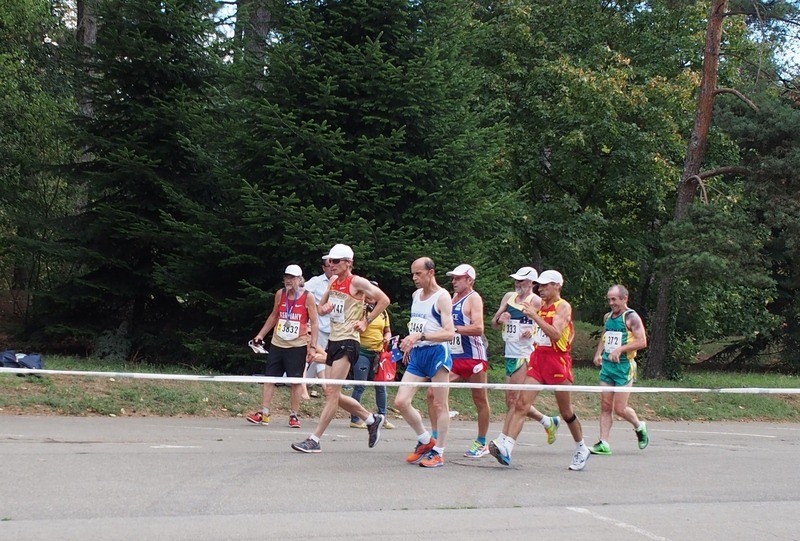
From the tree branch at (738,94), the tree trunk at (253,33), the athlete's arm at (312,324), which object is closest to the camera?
the athlete's arm at (312,324)

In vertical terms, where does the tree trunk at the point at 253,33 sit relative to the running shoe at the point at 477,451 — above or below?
above

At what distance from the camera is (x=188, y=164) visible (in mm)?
20156

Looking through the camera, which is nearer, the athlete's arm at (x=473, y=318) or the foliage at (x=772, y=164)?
the athlete's arm at (x=473, y=318)

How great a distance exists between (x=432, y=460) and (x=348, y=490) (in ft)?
5.27

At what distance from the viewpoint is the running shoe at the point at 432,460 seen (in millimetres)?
8938

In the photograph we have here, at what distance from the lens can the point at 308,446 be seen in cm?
941

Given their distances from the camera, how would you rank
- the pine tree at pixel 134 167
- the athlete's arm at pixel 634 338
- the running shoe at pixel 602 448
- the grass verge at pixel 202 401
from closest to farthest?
the athlete's arm at pixel 634 338
the running shoe at pixel 602 448
the grass verge at pixel 202 401
the pine tree at pixel 134 167

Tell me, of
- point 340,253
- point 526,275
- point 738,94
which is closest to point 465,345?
point 526,275

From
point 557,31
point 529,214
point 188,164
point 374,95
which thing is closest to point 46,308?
point 188,164

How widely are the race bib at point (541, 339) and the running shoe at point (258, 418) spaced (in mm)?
4251

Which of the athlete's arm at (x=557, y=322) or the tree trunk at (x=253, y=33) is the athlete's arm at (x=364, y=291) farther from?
the tree trunk at (x=253, y=33)

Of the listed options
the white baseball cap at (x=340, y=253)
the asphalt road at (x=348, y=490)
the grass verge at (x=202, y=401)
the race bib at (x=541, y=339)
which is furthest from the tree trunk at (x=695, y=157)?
the white baseball cap at (x=340, y=253)

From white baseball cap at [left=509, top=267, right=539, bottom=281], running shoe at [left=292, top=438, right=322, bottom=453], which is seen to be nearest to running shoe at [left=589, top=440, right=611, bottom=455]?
white baseball cap at [left=509, top=267, right=539, bottom=281]

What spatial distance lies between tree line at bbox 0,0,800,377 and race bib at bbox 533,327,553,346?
265 inches
